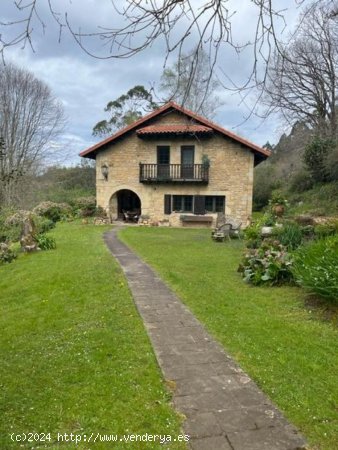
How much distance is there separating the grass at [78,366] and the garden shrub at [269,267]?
2.72 metres

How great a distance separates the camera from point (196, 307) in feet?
19.0

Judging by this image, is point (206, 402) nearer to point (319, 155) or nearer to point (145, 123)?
point (319, 155)

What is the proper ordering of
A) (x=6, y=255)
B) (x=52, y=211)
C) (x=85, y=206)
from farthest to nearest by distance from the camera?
(x=85, y=206) → (x=52, y=211) → (x=6, y=255)

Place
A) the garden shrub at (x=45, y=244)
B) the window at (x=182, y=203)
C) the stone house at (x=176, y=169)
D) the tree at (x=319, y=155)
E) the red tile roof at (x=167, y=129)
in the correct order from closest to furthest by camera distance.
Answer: the garden shrub at (x=45, y=244)
the red tile roof at (x=167, y=129)
the tree at (x=319, y=155)
the stone house at (x=176, y=169)
the window at (x=182, y=203)

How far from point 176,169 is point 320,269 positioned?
1615 centimetres

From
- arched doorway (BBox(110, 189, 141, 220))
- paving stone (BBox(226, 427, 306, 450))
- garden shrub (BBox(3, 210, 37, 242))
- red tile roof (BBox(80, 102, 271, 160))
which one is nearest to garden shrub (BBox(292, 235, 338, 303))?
paving stone (BBox(226, 427, 306, 450))

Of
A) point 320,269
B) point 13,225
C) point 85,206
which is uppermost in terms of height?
point 85,206

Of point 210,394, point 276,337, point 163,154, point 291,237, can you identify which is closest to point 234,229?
point 291,237

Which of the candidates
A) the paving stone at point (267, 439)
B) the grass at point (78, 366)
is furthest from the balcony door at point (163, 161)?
the paving stone at point (267, 439)

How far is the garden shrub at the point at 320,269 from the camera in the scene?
5570 millimetres

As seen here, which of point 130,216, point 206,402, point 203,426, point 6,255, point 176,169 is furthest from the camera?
point 130,216

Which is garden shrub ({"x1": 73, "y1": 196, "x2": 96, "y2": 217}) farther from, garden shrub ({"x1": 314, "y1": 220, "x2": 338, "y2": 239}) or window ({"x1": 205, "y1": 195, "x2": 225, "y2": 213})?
garden shrub ({"x1": 314, "y1": 220, "x2": 338, "y2": 239})

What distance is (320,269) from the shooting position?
19.4ft

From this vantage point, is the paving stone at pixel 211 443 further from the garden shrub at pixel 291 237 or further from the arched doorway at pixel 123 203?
the arched doorway at pixel 123 203
